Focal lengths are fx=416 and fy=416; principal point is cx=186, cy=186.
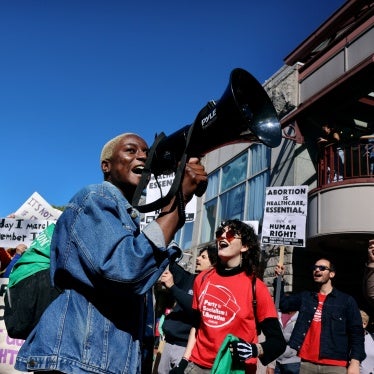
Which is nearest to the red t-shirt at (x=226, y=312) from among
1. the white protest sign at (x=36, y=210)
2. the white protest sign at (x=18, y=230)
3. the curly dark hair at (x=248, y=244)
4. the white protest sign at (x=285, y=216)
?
the curly dark hair at (x=248, y=244)

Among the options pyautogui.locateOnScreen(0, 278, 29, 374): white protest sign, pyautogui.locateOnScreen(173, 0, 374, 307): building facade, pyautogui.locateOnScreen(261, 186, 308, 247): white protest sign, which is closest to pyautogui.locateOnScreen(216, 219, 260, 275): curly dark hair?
pyautogui.locateOnScreen(0, 278, 29, 374): white protest sign

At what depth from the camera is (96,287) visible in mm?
1428

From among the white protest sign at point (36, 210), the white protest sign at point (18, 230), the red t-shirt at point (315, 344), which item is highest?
the white protest sign at point (36, 210)

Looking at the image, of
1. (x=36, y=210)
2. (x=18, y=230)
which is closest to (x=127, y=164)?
(x=18, y=230)

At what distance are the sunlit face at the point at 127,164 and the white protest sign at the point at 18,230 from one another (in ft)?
19.6

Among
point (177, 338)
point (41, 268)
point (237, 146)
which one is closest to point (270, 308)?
point (177, 338)

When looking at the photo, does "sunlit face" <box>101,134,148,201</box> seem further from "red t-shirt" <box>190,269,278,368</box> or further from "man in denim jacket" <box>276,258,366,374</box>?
"man in denim jacket" <box>276,258,366,374</box>

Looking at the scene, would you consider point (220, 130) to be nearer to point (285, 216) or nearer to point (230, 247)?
point (230, 247)

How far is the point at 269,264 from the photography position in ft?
34.2

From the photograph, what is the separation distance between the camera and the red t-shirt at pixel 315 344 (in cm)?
434

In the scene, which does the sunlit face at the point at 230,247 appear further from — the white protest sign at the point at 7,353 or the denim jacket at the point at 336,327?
the white protest sign at the point at 7,353

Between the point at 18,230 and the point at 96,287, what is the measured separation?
6.70m

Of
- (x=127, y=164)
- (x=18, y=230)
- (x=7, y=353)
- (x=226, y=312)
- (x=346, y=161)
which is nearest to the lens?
(x=127, y=164)

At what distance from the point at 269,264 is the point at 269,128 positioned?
29.4 feet
